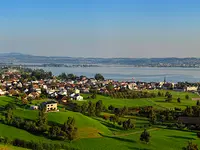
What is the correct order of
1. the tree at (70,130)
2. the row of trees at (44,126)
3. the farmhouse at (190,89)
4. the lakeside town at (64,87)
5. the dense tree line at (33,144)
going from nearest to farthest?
the dense tree line at (33,144) → the tree at (70,130) → the row of trees at (44,126) → the lakeside town at (64,87) → the farmhouse at (190,89)

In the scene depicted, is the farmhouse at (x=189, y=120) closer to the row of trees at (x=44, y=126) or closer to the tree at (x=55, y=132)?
the row of trees at (x=44, y=126)

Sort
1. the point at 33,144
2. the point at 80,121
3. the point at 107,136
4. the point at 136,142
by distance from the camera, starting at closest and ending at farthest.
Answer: the point at 33,144 < the point at 136,142 < the point at 107,136 < the point at 80,121

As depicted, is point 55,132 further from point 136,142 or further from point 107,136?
point 136,142

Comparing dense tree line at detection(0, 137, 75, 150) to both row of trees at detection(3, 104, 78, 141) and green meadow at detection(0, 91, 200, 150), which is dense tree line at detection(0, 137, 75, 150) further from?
row of trees at detection(3, 104, 78, 141)

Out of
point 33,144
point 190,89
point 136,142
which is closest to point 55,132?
point 33,144

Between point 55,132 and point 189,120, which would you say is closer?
point 55,132

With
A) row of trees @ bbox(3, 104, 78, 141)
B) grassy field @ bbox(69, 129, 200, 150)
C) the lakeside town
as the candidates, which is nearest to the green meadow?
grassy field @ bbox(69, 129, 200, 150)

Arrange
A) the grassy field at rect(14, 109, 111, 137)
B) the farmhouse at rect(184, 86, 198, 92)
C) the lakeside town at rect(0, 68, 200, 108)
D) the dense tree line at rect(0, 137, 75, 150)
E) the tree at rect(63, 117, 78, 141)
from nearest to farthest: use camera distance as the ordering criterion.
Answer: the dense tree line at rect(0, 137, 75, 150), the tree at rect(63, 117, 78, 141), the grassy field at rect(14, 109, 111, 137), the lakeside town at rect(0, 68, 200, 108), the farmhouse at rect(184, 86, 198, 92)

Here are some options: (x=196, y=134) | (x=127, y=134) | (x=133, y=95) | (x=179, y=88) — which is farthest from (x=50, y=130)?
(x=179, y=88)

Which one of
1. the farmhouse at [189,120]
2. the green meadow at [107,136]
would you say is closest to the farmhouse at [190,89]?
the farmhouse at [189,120]

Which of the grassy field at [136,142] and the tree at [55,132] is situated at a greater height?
the tree at [55,132]

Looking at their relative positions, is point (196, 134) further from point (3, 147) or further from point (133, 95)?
point (133, 95)

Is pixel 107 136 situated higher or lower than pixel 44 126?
lower

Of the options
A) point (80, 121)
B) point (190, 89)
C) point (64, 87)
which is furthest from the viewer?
point (190, 89)
